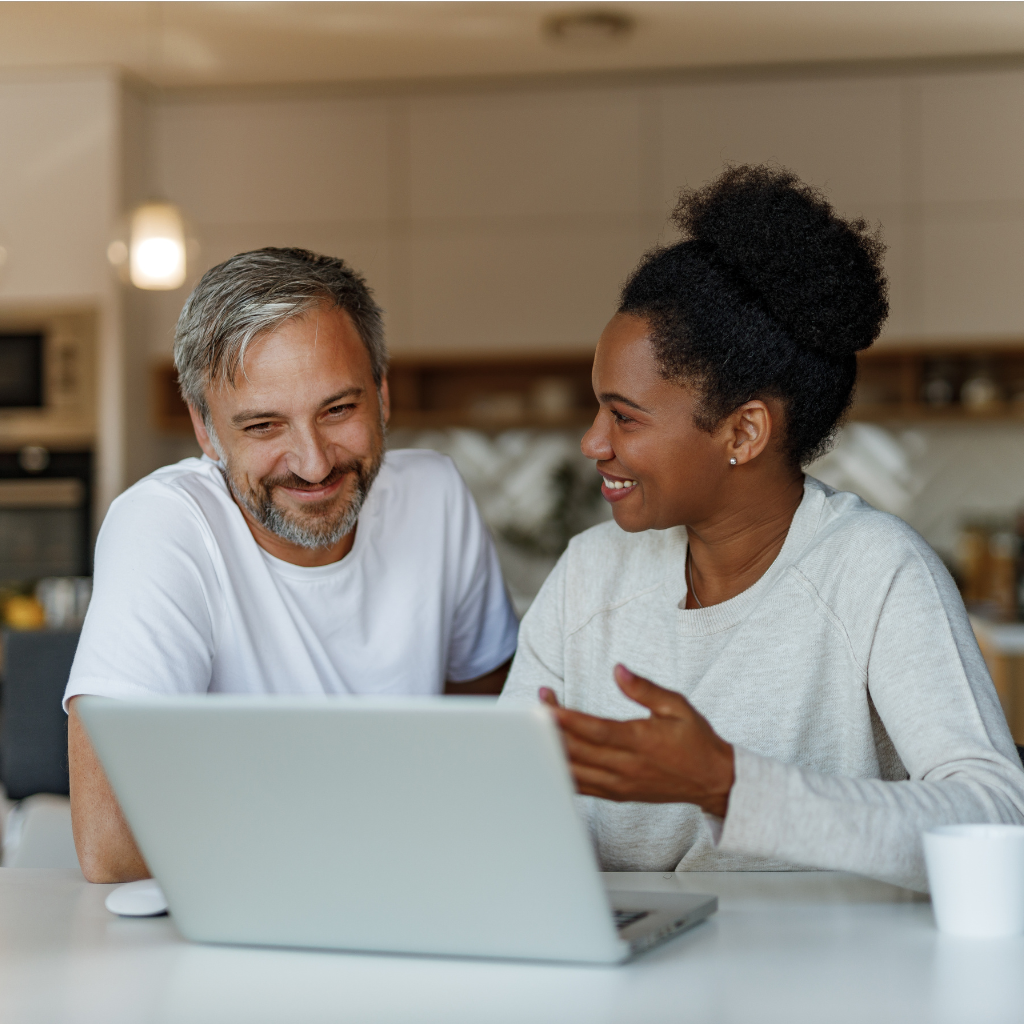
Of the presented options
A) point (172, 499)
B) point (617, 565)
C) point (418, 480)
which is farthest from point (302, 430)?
point (617, 565)

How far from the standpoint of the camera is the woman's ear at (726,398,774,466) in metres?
1.46

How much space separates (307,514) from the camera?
5.38 feet

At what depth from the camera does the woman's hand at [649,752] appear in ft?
3.10

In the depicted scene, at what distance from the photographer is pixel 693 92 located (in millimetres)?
4812

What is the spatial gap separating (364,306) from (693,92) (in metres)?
3.46

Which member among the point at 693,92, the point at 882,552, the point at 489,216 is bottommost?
the point at 882,552

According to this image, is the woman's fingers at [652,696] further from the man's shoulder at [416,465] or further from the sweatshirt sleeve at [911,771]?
the man's shoulder at [416,465]

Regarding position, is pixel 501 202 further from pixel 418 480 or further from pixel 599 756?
pixel 599 756

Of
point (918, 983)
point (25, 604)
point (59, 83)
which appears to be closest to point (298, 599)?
point (918, 983)

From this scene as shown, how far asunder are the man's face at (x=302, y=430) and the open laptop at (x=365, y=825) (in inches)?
27.9

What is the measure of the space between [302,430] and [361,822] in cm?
79

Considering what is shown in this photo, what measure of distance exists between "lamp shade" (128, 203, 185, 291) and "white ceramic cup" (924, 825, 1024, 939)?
3.13 metres

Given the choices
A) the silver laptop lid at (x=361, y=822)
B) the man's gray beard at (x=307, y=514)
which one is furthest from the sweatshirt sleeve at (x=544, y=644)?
the silver laptop lid at (x=361, y=822)

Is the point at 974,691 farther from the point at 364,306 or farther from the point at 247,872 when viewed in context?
the point at 364,306
